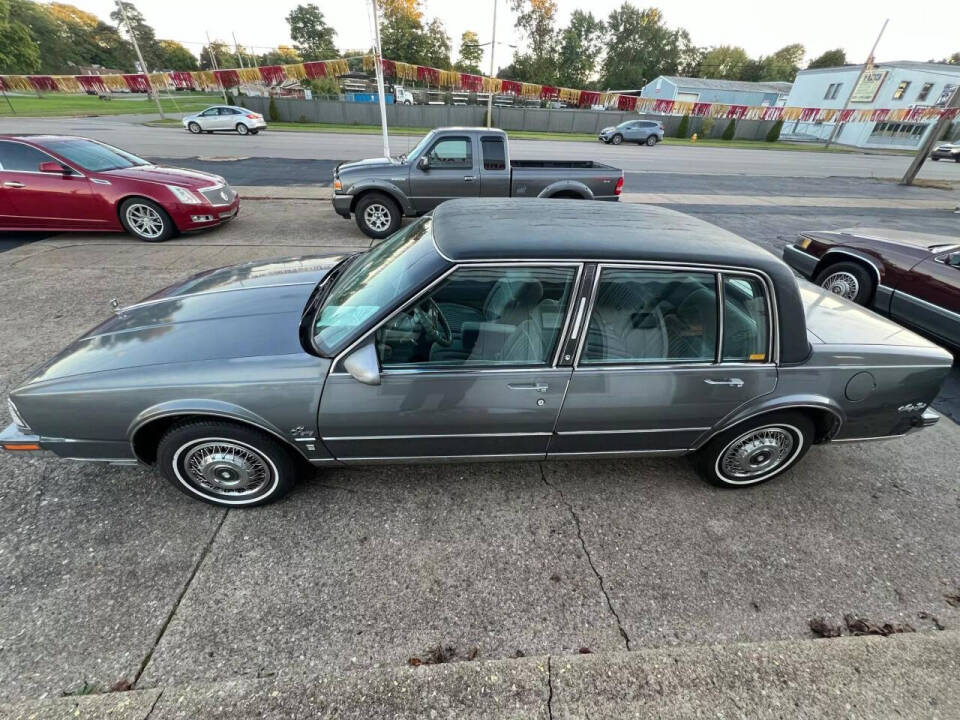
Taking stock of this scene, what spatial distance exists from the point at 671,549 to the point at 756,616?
471mm

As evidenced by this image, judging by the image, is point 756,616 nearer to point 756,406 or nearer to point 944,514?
point 756,406

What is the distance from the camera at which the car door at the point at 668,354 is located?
2361mm

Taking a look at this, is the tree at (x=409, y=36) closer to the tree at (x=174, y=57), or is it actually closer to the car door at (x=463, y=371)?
the tree at (x=174, y=57)

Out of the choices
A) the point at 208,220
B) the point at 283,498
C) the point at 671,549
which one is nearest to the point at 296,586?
the point at 283,498

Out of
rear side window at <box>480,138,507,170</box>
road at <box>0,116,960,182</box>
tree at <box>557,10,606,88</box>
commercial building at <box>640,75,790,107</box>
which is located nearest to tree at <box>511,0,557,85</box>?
tree at <box>557,10,606,88</box>

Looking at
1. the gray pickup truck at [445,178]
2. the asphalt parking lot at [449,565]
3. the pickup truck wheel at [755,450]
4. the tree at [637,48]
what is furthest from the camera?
the tree at [637,48]

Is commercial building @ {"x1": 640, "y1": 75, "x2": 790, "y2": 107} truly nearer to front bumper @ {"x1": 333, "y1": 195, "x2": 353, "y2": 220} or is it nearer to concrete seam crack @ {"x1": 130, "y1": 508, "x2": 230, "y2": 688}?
front bumper @ {"x1": 333, "y1": 195, "x2": 353, "y2": 220}

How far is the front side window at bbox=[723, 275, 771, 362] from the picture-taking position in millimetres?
2386

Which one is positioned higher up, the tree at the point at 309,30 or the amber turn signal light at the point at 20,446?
the tree at the point at 309,30

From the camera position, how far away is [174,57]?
82.4 meters

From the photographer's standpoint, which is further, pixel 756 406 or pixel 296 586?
pixel 756 406

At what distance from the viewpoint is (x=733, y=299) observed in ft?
7.90

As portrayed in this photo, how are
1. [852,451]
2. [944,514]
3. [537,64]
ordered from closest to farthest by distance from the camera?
[944,514] < [852,451] < [537,64]

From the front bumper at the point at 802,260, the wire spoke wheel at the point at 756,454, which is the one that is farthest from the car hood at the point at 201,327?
the front bumper at the point at 802,260
